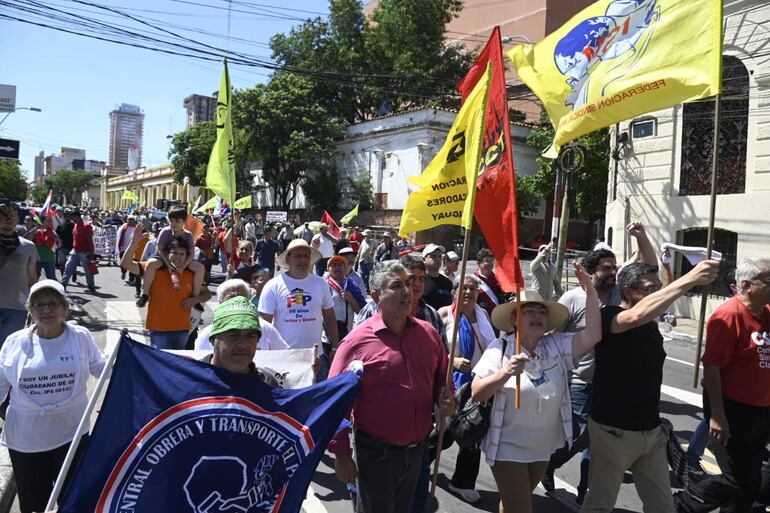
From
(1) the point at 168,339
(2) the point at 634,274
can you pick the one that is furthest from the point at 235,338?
(1) the point at 168,339

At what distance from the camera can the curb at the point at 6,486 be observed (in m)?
4.18

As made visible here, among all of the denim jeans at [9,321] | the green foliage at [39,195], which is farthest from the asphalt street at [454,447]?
the green foliage at [39,195]

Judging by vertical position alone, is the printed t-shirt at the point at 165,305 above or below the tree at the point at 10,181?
below

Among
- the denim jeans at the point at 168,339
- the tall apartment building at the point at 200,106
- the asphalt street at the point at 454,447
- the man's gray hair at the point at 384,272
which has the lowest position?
the asphalt street at the point at 454,447

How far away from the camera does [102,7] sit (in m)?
12.4

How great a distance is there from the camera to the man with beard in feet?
15.5

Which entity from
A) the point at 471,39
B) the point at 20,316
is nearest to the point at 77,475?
the point at 20,316

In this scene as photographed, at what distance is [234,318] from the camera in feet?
9.56

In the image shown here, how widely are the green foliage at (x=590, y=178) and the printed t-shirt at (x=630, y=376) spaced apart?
77.1ft

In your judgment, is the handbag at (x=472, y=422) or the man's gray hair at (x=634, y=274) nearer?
the handbag at (x=472, y=422)

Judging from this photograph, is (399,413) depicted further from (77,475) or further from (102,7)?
(102,7)

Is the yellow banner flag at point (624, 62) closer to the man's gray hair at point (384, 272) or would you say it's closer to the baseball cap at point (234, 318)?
the man's gray hair at point (384, 272)

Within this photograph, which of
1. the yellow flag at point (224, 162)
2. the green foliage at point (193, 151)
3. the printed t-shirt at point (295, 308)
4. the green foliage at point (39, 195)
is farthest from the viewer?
the green foliage at point (39, 195)

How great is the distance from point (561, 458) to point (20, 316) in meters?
5.22
